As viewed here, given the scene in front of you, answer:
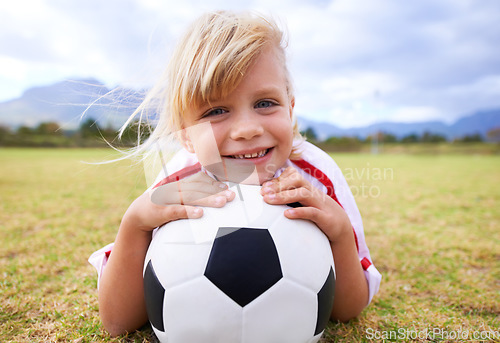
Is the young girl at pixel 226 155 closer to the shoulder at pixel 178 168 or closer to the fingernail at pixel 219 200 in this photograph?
the fingernail at pixel 219 200

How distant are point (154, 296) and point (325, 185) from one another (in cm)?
99

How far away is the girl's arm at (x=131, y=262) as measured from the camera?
57.0 inches

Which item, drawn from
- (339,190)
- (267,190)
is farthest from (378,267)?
(267,190)

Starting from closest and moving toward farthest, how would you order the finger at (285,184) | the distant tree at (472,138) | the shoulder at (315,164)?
the finger at (285,184)
the shoulder at (315,164)
the distant tree at (472,138)

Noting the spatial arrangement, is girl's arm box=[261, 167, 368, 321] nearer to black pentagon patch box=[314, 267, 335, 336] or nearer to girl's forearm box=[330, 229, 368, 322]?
girl's forearm box=[330, 229, 368, 322]

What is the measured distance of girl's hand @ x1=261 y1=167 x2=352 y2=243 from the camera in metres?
1.39

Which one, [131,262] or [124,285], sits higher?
[131,262]

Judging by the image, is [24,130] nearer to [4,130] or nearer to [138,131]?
[4,130]

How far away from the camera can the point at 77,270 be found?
2.46 metres

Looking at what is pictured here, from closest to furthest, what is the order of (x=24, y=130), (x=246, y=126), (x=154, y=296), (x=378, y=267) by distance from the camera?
(x=154, y=296) → (x=246, y=126) → (x=378, y=267) → (x=24, y=130)

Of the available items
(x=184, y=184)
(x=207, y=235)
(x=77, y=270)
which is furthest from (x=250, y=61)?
(x=77, y=270)

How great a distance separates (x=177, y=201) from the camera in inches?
56.6

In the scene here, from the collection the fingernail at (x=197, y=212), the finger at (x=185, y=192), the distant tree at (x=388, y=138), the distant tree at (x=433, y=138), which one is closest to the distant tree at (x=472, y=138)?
the distant tree at (x=433, y=138)

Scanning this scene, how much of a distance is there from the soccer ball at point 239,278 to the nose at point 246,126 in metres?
0.31
